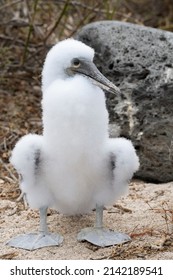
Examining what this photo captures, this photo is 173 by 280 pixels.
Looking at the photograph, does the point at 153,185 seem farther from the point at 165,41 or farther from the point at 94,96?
the point at 94,96

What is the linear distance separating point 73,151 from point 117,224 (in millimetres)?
681

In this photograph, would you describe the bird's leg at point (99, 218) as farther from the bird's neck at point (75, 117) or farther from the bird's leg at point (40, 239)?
the bird's neck at point (75, 117)

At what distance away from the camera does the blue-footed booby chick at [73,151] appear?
332 centimetres

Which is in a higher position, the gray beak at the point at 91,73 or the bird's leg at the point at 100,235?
the gray beak at the point at 91,73

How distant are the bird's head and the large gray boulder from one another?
44.0 inches

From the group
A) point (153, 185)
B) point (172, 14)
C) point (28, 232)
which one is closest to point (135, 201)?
point (153, 185)

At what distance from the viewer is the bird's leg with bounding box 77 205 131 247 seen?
11.5 ft

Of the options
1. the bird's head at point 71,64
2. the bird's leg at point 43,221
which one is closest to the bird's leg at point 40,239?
the bird's leg at point 43,221

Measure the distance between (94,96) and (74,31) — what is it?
2.90 m

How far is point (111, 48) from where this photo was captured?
4.71 metres

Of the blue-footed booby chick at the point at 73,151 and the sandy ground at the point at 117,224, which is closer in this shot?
the blue-footed booby chick at the point at 73,151

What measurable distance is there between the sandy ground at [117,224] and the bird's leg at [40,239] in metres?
0.03

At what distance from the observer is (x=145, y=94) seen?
15.0 ft

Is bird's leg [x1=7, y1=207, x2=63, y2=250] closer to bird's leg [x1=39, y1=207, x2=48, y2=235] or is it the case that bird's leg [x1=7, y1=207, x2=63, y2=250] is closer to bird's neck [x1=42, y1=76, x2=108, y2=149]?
bird's leg [x1=39, y1=207, x2=48, y2=235]
